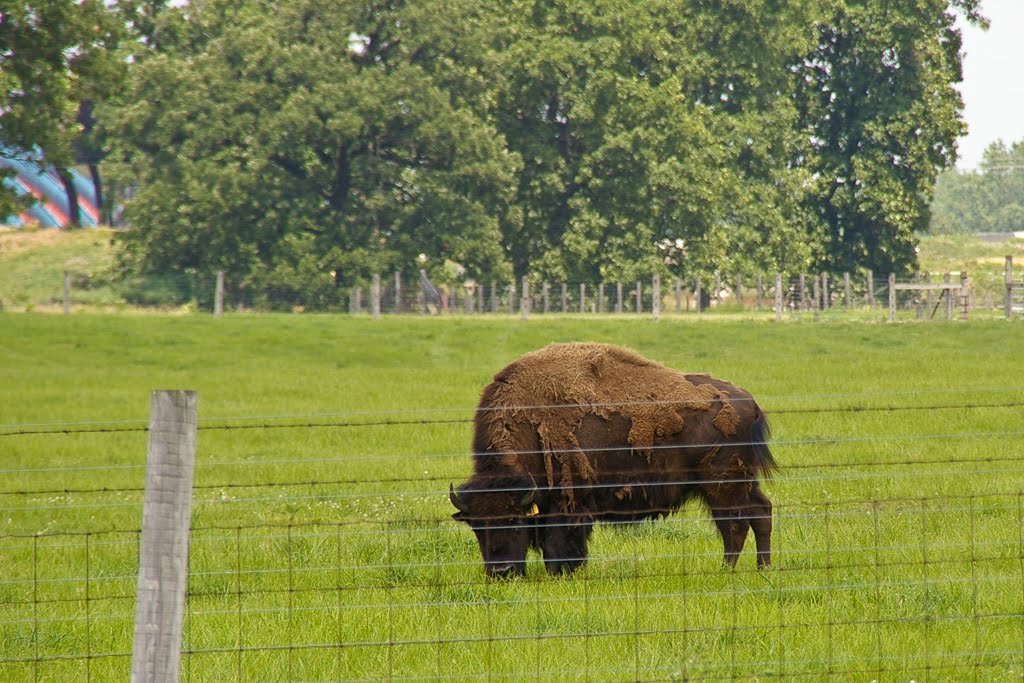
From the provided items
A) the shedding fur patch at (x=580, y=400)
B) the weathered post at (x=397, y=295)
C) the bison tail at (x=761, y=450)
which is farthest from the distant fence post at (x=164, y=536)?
the weathered post at (x=397, y=295)

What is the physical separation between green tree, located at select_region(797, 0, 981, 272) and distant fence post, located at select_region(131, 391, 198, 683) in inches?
2029

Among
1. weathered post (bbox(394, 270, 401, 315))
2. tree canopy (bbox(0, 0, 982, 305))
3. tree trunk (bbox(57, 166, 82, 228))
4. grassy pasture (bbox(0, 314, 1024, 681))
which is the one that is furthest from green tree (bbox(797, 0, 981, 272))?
tree trunk (bbox(57, 166, 82, 228))

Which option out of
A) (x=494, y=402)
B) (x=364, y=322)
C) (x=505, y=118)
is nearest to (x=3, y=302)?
(x=364, y=322)

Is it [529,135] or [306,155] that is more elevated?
[529,135]

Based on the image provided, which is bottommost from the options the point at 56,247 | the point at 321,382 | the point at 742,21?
the point at 321,382

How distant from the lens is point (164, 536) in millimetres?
4871

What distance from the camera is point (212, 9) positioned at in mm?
50250

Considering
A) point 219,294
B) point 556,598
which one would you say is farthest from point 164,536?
point 219,294

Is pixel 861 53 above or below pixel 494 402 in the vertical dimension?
above

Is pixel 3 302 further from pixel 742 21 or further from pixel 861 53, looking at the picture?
pixel 861 53

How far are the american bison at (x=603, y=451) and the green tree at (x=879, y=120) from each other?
45850mm

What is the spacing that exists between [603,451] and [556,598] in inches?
73.5

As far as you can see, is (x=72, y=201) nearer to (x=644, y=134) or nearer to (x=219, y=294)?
(x=219, y=294)

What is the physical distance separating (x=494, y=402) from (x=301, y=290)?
36758mm
